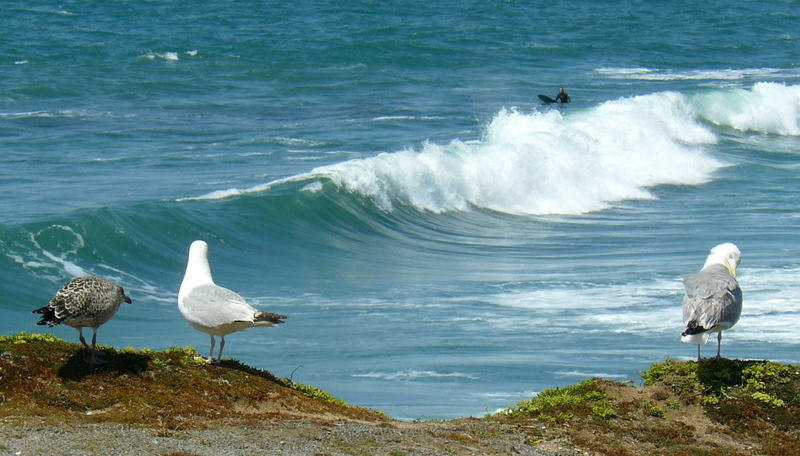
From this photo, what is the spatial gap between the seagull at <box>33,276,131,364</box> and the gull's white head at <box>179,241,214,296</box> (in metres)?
0.69

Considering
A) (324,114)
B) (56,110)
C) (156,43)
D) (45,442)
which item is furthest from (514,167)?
(156,43)

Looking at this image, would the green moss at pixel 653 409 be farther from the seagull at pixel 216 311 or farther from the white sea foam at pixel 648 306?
the white sea foam at pixel 648 306

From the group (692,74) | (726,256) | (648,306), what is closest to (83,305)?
(726,256)

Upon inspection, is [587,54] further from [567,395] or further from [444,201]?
[567,395]

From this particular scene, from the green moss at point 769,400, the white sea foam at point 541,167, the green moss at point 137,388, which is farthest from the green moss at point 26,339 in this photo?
the white sea foam at point 541,167

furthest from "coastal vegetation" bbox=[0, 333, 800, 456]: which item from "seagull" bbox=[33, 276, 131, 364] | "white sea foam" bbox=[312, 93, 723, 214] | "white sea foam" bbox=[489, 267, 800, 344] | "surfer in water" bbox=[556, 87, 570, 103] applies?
"surfer in water" bbox=[556, 87, 570, 103]

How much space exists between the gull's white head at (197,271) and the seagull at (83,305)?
2.28 feet

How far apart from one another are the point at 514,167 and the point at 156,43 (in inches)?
1148

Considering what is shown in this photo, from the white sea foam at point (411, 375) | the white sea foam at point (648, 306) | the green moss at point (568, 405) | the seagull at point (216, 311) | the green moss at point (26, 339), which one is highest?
the seagull at point (216, 311)

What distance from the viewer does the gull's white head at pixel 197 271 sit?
10.1m

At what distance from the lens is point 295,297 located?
18.2 m

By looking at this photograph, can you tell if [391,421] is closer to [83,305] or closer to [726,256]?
[83,305]

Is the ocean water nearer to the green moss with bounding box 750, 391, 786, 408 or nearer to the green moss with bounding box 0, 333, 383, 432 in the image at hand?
the green moss with bounding box 0, 333, 383, 432

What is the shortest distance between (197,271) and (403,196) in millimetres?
17200
